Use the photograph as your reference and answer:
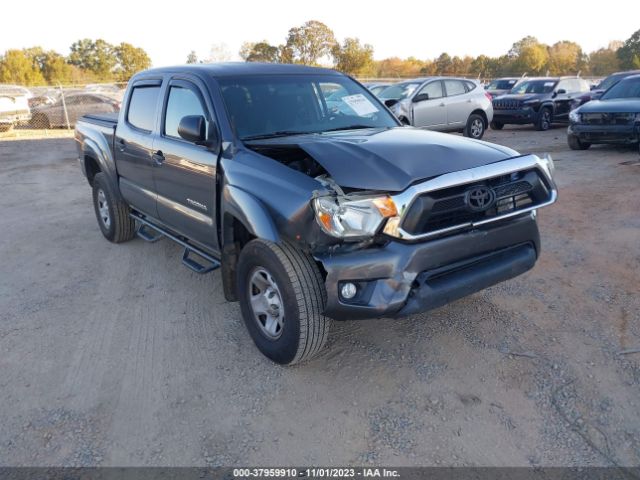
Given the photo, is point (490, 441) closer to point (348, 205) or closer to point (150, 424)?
point (348, 205)

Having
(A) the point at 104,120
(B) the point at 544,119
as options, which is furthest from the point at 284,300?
(B) the point at 544,119

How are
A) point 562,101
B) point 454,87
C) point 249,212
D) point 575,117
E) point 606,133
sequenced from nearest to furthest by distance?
point 249,212
point 606,133
point 575,117
point 454,87
point 562,101

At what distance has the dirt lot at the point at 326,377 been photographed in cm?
269

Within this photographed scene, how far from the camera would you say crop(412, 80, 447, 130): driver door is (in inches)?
509

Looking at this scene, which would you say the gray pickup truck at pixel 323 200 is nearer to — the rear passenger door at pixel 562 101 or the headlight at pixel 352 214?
the headlight at pixel 352 214

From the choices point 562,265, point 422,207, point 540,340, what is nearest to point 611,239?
point 562,265

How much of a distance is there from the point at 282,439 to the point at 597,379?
1.90m

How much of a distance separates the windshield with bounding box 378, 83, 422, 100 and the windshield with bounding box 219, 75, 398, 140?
30.3 ft

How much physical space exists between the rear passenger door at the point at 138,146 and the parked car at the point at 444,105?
8.34 m

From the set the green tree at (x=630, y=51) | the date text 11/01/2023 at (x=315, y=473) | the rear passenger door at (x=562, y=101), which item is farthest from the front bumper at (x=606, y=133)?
the green tree at (x=630, y=51)

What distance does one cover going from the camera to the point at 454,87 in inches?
540

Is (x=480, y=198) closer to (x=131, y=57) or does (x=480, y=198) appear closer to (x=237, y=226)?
(x=237, y=226)

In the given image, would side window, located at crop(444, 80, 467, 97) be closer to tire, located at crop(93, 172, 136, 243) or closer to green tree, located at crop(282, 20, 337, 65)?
tire, located at crop(93, 172, 136, 243)

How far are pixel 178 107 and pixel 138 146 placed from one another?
0.79m
